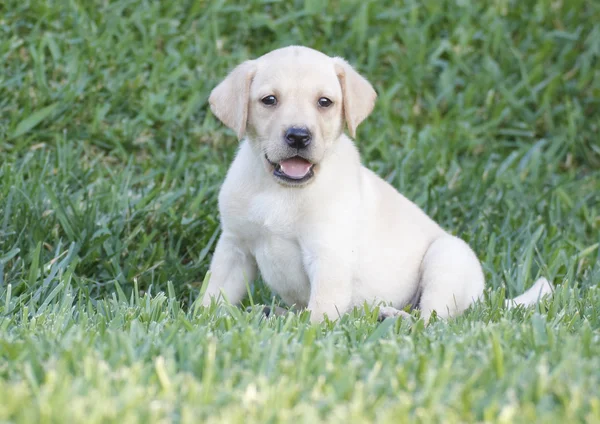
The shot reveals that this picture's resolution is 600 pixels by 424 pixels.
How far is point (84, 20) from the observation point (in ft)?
26.1

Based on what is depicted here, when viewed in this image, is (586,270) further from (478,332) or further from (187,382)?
(187,382)

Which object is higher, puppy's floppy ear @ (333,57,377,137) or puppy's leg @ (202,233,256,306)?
puppy's floppy ear @ (333,57,377,137)

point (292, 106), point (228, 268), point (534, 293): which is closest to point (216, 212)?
point (228, 268)

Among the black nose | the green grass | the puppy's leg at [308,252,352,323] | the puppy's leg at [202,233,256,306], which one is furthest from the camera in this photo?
the puppy's leg at [202,233,256,306]

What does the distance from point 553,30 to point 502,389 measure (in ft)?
22.1

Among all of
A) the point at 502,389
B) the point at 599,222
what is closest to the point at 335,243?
the point at 502,389

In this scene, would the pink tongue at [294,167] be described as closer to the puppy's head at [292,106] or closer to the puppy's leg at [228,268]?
the puppy's head at [292,106]

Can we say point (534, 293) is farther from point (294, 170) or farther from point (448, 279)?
point (294, 170)

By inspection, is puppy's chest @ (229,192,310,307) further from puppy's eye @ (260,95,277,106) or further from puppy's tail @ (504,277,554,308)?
puppy's tail @ (504,277,554,308)

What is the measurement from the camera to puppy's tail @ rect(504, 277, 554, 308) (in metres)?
5.05

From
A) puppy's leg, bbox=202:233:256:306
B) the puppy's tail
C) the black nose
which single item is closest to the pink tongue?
the black nose

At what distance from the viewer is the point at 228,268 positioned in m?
4.94

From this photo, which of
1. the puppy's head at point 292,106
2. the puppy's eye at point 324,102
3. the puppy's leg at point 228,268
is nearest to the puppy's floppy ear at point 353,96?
the puppy's head at point 292,106

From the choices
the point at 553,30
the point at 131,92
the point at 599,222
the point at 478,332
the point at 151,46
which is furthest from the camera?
the point at 553,30
